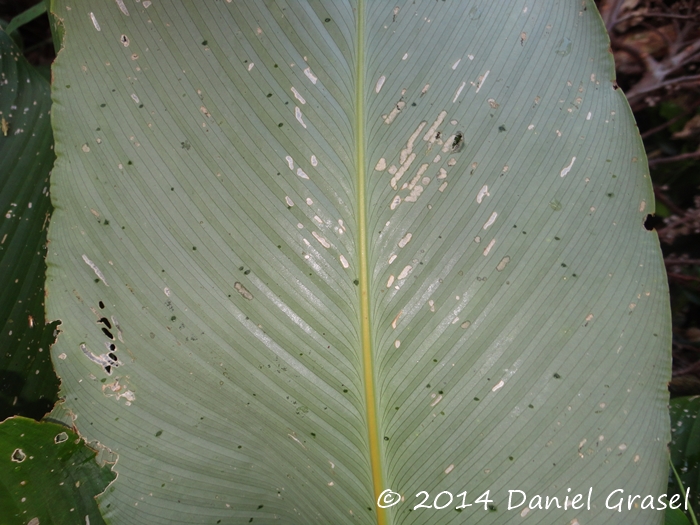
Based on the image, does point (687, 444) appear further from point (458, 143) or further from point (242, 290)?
point (242, 290)

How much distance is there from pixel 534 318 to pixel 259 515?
0.48 m

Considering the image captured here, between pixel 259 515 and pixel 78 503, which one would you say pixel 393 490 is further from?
pixel 78 503

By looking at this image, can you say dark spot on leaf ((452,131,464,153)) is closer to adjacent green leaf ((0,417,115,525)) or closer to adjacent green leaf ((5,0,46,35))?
adjacent green leaf ((0,417,115,525))

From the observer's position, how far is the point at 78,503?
0.65m

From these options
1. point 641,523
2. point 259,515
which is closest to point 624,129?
point 641,523

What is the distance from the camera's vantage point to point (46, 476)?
0.62m

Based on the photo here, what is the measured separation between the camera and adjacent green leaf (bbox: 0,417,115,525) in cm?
58

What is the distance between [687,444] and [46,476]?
1.07 meters

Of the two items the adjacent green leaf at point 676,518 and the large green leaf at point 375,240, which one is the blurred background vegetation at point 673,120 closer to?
the adjacent green leaf at point 676,518

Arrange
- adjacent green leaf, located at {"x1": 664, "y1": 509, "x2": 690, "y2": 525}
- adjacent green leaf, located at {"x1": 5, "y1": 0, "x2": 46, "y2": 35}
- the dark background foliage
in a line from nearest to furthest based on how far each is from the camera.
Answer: adjacent green leaf, located at {"x1": 664, "y1": 509, "x2": 690, "y2": 525}
adjacent green leaf, located at {"x1": 5, "y1": 0, "x2": 46, "y2": 35}
the dark background foliage
